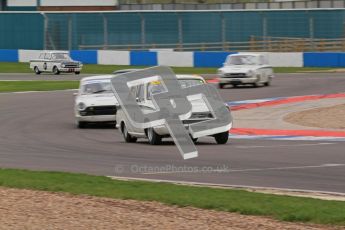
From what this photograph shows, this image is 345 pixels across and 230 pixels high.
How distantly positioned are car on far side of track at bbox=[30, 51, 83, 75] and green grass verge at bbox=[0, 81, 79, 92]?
6.26 meters

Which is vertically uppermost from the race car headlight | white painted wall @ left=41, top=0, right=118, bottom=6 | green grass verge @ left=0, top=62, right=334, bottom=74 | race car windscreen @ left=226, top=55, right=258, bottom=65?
white painted wall @ left=41, top=0, right=118, bottom=6

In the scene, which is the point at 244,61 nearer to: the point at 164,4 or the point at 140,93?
the point at 140,93

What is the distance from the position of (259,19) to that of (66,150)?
3453 cm

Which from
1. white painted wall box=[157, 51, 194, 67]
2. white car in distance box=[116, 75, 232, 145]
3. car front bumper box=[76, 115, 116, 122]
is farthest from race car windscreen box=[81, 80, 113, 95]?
white painted wall box=[157, 51, 194, 67]

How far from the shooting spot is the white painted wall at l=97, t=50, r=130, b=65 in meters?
53.1

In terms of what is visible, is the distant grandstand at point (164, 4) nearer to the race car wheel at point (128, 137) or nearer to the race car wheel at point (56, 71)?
the race car wheel at point (56, 71)

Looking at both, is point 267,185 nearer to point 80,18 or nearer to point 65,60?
point 65,60

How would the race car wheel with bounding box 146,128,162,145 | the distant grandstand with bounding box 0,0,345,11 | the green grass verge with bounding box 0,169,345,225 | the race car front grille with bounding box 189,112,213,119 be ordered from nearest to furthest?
the green grass verge with bounding box 0,169,345,225 < the race car front grille with bounding box 189,112,213,119 < the race car wheel with bounding box 146,128,162,145 < the distant grandstand with bounding box 0,0,345,11

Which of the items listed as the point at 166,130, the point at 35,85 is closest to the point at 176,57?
the point at 35,85

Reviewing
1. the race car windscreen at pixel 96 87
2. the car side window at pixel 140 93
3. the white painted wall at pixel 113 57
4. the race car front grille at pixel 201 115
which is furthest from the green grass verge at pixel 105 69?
the race car front grille at pixel 201 115

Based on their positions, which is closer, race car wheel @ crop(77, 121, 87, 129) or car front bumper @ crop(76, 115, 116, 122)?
car front bumper @ crop(76, 115, 116, 122)

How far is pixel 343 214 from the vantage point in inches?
352

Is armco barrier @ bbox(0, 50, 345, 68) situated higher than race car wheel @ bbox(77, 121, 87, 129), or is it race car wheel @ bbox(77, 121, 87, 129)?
armco barrier @ bbox(0, 50, 345, 68)

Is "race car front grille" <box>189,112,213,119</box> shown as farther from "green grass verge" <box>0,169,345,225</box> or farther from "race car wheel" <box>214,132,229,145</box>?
"green grass verge" <box>0,169,345,225</box>
